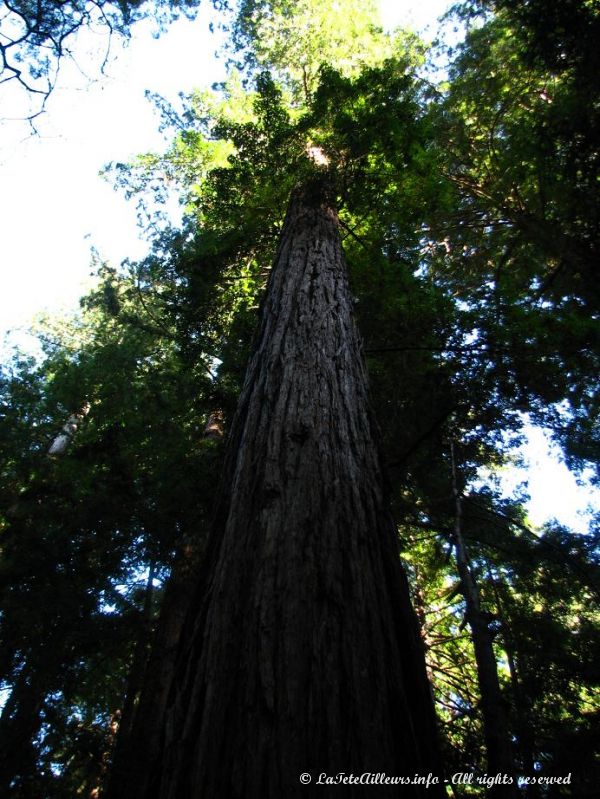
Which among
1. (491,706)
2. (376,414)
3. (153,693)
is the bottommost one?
(153,693)

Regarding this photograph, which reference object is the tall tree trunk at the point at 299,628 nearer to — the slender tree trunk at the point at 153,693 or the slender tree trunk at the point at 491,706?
the slender tree trunk at the point at 153,693

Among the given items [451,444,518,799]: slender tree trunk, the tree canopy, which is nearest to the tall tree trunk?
the tree canopy

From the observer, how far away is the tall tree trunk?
3.37 ft

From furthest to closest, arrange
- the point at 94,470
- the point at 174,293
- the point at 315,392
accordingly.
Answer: the point at 174,293 < the point at 94,470 < the point at 315,392

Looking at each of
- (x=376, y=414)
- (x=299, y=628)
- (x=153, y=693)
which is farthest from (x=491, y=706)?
(x=299, y=628)

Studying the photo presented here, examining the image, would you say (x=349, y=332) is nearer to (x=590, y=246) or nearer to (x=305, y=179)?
(x=305, y=179)

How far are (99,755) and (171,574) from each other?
1895mm

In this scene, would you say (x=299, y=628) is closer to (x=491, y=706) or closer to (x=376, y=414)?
(x=376, y=414)

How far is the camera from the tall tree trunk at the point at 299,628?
103cm

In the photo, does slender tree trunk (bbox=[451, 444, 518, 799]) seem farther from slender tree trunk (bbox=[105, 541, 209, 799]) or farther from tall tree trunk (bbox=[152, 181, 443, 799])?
tall tree trunk (bbox=[152, 181, 443, 799])

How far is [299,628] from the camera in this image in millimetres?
1224

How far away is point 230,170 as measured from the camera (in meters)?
5.73

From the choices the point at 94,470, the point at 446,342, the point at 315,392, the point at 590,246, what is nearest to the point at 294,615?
the point at 315,392

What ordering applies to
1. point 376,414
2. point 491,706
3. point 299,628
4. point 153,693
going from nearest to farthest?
point 299,628 < point 376,414 < point 491,706 < point 153,693
